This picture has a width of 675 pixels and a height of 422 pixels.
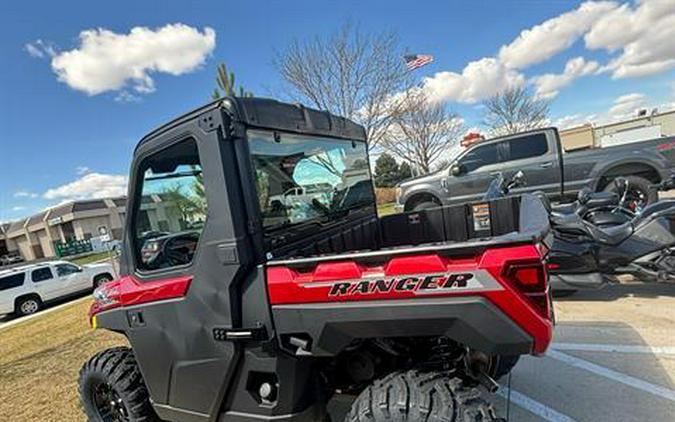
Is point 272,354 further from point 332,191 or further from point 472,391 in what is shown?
point 332,191

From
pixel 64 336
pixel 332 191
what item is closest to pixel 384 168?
pixel 64 336

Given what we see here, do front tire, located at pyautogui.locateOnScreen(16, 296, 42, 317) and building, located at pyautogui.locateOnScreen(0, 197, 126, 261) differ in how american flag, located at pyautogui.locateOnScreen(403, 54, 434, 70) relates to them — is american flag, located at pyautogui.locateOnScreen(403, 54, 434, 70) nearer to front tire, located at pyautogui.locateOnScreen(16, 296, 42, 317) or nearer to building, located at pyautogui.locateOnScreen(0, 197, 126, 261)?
front tire, located at pyautogui.locateOnScreen(16, 296, 42, 317)

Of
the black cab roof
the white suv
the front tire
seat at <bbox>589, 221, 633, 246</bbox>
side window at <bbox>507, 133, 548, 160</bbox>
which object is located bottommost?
the front tire

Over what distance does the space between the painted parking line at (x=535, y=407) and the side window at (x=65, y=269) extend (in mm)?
15472

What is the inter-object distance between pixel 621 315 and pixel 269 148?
4393 millimetres

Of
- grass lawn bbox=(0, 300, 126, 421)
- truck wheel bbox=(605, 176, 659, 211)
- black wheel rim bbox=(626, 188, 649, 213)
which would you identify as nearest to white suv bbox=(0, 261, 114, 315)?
grass lawn bbox=(0, 300, 126, 421)

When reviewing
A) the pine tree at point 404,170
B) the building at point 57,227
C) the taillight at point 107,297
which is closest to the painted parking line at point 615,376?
the taillight at point 107,297

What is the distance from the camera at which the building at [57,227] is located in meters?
47.7

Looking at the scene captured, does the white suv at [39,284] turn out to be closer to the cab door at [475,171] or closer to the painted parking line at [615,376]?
the cab door at [475,171]

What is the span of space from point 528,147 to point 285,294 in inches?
331

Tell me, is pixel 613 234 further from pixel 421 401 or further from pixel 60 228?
pixel 60 228

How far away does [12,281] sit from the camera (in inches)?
498

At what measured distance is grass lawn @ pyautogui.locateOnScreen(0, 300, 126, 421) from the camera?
4191 mm

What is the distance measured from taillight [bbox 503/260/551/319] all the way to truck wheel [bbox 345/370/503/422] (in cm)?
51
